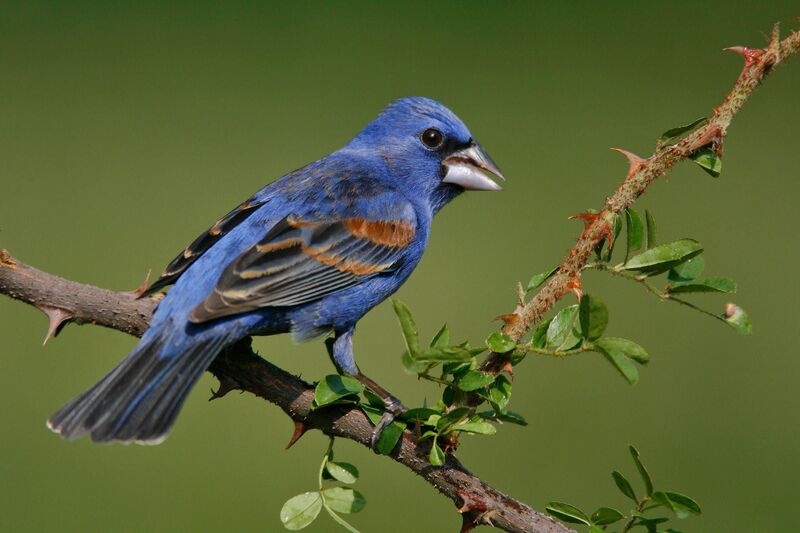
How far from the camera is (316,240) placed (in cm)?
363

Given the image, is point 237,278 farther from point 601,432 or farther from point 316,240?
point 601,432

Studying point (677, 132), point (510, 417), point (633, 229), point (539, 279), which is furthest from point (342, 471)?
point (677, 132)

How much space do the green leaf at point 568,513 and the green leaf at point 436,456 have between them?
26 cm

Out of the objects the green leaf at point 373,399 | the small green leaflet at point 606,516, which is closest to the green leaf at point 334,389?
the green leaf at point 373,399

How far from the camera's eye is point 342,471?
103 inches

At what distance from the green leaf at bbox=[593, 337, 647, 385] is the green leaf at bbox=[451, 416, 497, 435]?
330 mm

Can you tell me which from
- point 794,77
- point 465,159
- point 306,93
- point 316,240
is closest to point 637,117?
point 794,77

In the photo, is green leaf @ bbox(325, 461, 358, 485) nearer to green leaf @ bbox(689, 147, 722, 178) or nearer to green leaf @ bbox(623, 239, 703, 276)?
green leaf @ bbox(623, 239, 703, 276)

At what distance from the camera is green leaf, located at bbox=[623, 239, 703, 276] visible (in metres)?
2.32

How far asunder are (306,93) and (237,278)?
467 centimetres

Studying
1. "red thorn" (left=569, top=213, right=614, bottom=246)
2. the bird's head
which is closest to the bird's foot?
"red thorn" (left=569, top=213, right=614, bottom=246)

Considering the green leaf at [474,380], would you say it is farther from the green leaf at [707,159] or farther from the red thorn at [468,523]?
the green leaf at [707,159]

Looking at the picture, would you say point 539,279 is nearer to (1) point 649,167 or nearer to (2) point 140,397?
(1) point 649,167

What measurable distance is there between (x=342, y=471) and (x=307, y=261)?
1.05 metres
